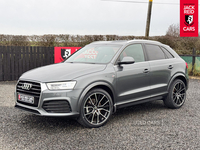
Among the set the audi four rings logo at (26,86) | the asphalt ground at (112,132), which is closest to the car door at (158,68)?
the asphalt ground at (112,132)

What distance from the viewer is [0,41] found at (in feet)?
58.6

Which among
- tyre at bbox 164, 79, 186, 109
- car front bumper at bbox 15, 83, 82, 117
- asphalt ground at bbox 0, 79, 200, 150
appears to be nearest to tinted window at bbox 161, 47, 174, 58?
tyre at bbox 164, 79, 186, 109

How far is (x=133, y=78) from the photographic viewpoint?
5254 millimetres

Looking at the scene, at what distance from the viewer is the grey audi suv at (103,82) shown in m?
4.30

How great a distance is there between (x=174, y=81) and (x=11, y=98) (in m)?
4.87

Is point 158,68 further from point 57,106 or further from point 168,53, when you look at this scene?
point 57,106

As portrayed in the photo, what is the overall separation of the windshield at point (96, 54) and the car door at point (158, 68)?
3.15ft

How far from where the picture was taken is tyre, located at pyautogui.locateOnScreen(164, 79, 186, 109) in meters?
6.15

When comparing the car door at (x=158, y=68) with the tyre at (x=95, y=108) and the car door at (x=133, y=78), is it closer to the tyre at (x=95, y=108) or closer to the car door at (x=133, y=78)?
the car door at (x=133, y=78)

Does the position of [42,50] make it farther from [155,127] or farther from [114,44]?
[155,127]

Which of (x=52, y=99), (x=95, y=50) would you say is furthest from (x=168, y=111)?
(x=52, y=99)

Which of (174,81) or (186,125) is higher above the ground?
(174,81)

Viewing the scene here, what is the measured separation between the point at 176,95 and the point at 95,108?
2.63m

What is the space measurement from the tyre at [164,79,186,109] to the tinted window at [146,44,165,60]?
768mm
